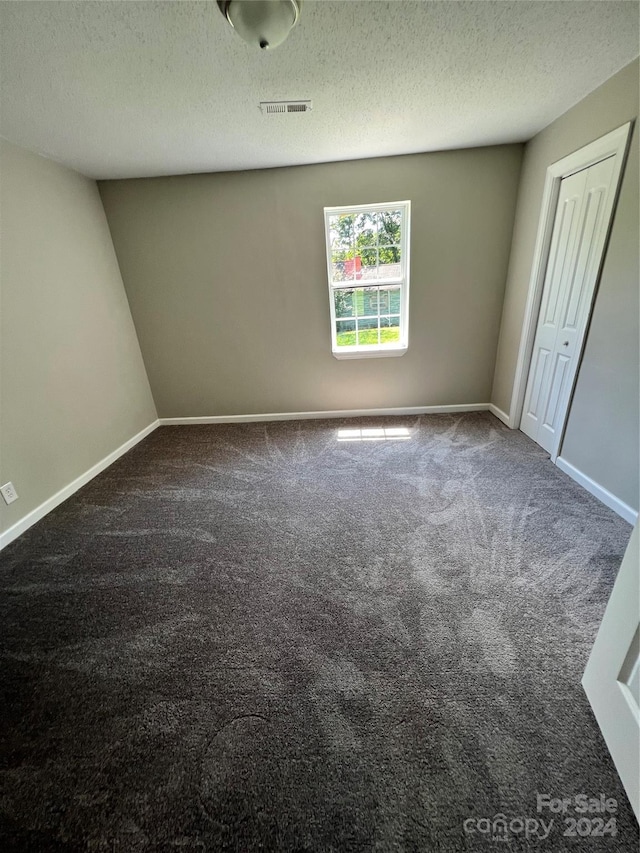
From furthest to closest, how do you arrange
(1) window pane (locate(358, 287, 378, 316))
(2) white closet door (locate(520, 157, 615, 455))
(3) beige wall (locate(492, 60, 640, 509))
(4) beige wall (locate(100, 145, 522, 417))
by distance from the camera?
(1) window pane (locate(358, 287, 378, 316)), (4) beige wall (locate(100, 145, 522, 417)), (2) white closet door (locate(520, 157, 615, 455)), (3) beige wall (locate(492, 60, 640, 509))

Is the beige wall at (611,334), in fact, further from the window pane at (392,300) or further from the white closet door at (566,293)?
the window pane at (392,300)

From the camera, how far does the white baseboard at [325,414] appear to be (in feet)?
11.8

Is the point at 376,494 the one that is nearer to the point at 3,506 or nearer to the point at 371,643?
the point at 371,643

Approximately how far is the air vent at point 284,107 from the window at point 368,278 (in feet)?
3.44

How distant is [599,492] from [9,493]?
396 centimetres

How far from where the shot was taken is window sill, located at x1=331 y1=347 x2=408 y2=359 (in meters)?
3.39

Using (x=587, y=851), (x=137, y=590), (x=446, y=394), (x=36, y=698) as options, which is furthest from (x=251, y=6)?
(x=446, y=394)

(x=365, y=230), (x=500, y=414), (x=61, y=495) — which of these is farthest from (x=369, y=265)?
(x=61, y=495)

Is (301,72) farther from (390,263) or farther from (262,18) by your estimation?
(390,263)

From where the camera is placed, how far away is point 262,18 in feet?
4.05

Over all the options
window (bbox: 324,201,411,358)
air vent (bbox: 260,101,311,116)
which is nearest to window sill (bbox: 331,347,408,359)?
window (bbox: 324,201,411,358)

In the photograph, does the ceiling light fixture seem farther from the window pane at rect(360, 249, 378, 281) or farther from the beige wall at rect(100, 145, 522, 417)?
the window pane at rect(360, 249, 378, 281)

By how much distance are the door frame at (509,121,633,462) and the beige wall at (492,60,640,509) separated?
4cm

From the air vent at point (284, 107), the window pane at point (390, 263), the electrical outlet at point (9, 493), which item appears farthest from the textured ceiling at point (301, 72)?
the electrical outlet at point (9, 493)
